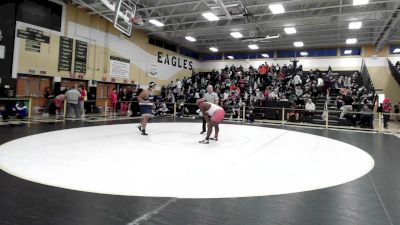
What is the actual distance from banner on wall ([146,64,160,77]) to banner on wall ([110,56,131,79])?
7.02 ft

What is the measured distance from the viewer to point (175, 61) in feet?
85.0

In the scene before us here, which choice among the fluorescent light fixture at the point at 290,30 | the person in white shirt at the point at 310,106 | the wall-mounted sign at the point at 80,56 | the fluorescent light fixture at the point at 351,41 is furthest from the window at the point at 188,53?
the person in white shirt at the point at 310,106

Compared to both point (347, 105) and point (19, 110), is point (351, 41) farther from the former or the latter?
point (19, 110)

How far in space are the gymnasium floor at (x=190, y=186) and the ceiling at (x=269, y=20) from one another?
10.1 m

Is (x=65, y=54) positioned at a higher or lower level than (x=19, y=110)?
higher

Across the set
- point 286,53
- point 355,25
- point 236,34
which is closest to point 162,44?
point 236,34

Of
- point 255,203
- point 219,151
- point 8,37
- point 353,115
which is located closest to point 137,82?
point 8,37

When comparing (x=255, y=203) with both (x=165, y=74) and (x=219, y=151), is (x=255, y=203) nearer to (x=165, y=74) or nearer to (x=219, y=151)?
(x=219, y=151)

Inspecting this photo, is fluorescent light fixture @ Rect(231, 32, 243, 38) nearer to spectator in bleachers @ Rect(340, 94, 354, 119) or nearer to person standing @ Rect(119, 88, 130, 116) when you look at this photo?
person standing @ Rect(119, 88, 130, 116)

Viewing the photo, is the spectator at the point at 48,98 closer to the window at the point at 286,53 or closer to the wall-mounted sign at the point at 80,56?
the wall-mounted sign at the point at 80,56

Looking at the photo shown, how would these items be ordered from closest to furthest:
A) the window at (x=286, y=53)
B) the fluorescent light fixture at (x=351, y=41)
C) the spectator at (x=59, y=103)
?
the spectator at (x=59, y=103)
the fluorescent light fixture at (x=351, y=41)
the window at (x=286, y=53)

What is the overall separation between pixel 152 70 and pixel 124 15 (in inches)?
403

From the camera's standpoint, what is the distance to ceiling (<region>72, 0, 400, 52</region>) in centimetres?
1492

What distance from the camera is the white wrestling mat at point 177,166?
368 centimetres
